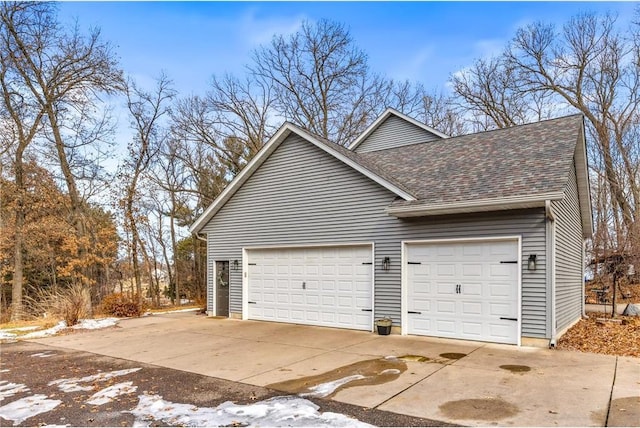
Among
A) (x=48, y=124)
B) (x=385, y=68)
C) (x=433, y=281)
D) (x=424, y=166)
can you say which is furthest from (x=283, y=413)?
(x=385, y=68)

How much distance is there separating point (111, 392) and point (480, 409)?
14.7 ft

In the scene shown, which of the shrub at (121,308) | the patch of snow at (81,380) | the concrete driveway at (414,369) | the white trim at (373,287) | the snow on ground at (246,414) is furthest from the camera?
the shrub at (121,308)

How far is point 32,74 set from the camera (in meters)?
15.3

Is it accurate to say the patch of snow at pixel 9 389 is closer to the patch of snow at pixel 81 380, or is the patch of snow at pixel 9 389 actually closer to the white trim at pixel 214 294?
the patch of snow at pixel 81 380

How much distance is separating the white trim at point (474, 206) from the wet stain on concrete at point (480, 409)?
12.3 ft

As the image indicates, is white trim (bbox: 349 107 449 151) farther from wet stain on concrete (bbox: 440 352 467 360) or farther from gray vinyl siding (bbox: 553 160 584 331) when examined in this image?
wet stain on concrete (bbox: 440 352 467 360)

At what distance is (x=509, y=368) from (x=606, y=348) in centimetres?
271

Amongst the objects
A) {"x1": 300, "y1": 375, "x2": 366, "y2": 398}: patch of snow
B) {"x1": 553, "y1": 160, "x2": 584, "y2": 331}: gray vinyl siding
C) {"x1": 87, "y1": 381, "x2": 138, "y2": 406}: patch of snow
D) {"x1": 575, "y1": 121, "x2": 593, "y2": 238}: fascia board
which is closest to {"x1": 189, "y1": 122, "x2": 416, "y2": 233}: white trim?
{"x1": 553, "y1": 160, "x2": 584, "y2": 331}: gray vinyl siding

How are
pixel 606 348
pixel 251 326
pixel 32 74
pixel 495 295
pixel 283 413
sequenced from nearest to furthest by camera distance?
pixel 283 413
pixel 606 348
pixel 495 295
pixel 251 326
pixel 32 74

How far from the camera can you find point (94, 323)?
37.6 ft

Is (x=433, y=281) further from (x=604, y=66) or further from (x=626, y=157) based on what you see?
(x=604, y=66)

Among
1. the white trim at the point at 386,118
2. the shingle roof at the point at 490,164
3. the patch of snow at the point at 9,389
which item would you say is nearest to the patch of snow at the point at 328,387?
the patch of snow at the point at 9,389

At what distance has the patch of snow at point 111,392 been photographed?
16.8 feet

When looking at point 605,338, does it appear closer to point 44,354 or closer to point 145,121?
point 44,354
